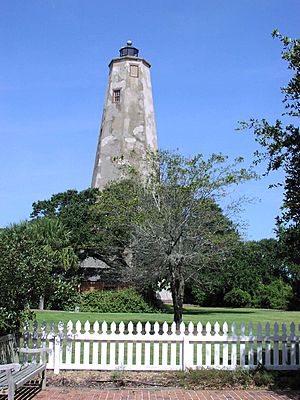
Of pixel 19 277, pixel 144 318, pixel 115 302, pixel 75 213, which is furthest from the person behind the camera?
pixel 75 213

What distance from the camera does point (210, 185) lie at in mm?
18172

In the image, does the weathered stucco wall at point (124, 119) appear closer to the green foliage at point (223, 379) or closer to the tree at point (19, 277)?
the tree at point (19, 277)

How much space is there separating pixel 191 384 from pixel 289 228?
3.19 meters

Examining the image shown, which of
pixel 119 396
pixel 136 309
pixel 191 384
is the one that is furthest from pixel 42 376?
pixel 136 309

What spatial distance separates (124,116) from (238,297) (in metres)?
16.7

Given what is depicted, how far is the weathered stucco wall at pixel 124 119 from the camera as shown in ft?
136

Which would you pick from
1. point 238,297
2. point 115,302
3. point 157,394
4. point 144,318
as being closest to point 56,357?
point 157,394

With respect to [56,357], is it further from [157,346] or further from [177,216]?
[177,216]

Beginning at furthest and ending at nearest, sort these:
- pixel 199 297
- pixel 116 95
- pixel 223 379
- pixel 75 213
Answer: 1. pixel 199 297
2. pixel 116 95
3. pixel 75 213
4. pixel 223 379

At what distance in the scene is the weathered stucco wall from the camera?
4134 centimetres

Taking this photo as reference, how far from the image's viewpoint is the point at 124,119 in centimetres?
4175

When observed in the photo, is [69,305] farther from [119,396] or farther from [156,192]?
[119,396]

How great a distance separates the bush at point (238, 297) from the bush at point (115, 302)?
1330 cm

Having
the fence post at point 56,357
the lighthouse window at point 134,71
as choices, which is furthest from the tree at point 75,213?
the fence post at point 56,357
